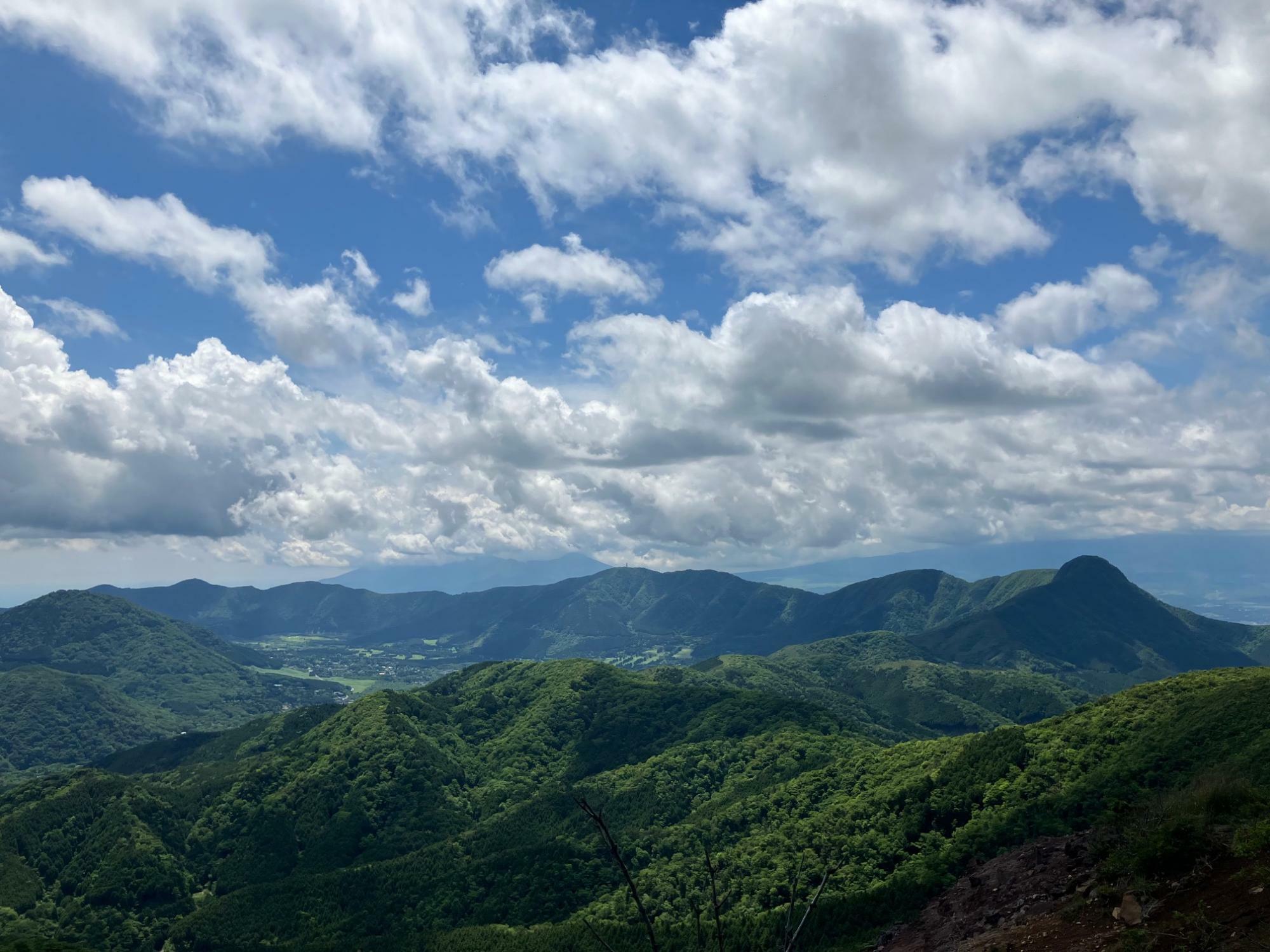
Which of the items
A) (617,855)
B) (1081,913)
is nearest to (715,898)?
(617,855)

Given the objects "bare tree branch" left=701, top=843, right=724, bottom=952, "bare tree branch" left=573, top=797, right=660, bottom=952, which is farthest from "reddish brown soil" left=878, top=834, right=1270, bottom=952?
"bare tree branch" left=573, top=797, right=660, bottom=952

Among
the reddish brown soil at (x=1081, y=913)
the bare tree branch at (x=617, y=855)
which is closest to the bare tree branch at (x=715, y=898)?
the bare tree branch at (x=617, y=855)

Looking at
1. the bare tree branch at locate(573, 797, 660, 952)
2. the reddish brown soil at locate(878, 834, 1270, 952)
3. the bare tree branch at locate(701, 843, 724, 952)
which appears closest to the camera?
the bare tree branch at locate(701, 843, 724, 952)

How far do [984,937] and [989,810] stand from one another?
84.0 metres

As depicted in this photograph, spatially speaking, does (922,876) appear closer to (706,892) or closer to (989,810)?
(989,810)

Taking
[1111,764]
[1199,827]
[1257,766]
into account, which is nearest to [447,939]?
[1111,764]

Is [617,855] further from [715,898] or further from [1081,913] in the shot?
[1081,913]

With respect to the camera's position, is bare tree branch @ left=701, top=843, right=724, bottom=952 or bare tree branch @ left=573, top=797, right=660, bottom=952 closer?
bare tree branch @ left=701, top=843, right=724, bottom=952

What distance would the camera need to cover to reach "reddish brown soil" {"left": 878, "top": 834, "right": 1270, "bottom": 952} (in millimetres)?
42656

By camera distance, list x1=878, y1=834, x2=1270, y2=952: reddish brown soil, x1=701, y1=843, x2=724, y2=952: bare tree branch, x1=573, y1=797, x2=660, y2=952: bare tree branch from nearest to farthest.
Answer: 1. x1=701, y1=843, x2=724, y2=952: bare tree branch
2. x1=573, y1=797, x2=660, y2=952: bare tree branch
3. x1=878, y1=834, x2=1270, y2=952: reddish brown soil

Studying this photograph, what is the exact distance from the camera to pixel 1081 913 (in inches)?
2170

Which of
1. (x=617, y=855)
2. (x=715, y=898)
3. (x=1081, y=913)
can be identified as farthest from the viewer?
(x=1081, y=913)

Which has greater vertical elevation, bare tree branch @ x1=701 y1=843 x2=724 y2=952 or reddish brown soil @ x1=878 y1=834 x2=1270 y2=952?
bare tree branch @ x1=701 y1=843 x2=724 y2=952

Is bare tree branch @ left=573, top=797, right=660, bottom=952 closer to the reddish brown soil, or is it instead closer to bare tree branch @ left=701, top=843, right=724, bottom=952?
bare tree branch @ left=701, top=843, right=724, bottom=952
